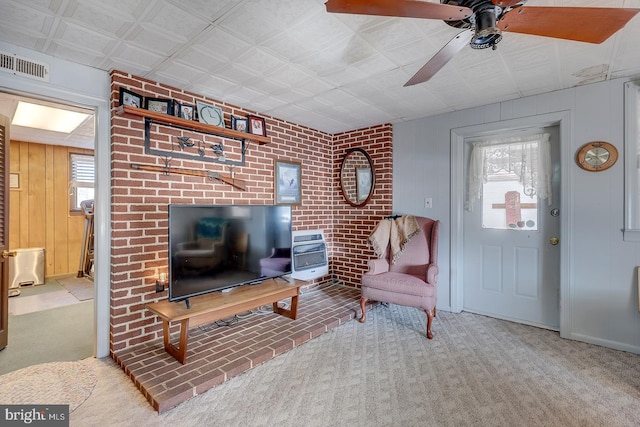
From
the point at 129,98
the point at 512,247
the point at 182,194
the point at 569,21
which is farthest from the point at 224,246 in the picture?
the point at 512,247

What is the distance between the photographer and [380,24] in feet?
6.21

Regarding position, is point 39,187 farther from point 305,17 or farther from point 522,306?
point 522,306

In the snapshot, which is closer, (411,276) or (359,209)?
(411,276)

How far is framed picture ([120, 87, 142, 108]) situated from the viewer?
248 cm

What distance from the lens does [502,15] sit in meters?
1.35

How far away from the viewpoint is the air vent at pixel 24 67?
6.83 feet

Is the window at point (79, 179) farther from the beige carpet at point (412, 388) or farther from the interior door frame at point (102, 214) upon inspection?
the beige carpet at point (412, 388)

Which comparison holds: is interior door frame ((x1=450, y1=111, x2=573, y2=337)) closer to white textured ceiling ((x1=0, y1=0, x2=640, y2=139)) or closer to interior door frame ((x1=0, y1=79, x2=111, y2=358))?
white textured ceiling ((x1=0, y1=0, x2=640, y2=139))

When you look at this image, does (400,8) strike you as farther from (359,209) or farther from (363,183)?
(359,209)

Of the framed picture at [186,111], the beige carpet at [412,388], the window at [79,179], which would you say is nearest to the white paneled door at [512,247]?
the beige carpet at [412,388]

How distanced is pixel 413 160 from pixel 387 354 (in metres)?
2.33

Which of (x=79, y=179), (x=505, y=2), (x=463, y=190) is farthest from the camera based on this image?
(x=79, y=179)

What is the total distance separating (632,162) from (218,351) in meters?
3.79

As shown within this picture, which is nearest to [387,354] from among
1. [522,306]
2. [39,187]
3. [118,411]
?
[522,306]
